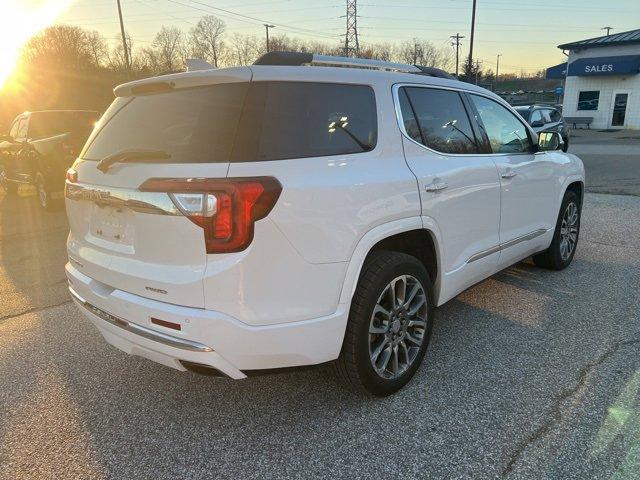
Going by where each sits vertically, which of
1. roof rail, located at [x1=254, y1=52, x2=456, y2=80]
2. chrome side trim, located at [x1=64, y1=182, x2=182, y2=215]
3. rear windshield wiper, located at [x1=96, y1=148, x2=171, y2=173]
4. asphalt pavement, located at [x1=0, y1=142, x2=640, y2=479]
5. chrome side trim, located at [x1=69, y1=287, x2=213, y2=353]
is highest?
→ roof rail, located at [x1=254, y1=52, x2=456, y2=80]

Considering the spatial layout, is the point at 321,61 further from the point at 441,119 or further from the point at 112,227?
the point at 112,227

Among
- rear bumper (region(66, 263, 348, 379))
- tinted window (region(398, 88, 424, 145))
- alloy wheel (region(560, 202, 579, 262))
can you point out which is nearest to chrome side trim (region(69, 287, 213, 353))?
rear bumper (region(66, 263, 348, 379))

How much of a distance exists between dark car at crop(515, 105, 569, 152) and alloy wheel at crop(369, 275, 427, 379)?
47.3ft

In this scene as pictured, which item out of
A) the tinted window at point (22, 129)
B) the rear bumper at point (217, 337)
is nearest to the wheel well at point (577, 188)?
the rear bumper at point (217, 337)

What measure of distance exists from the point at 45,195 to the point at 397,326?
28.1 feet

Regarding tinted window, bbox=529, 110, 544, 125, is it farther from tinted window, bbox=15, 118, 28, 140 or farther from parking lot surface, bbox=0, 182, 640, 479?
tinted window, bbox=15, 118, 28, 140

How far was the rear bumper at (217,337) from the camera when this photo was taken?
2.21 meters

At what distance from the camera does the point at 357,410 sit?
2.78 m

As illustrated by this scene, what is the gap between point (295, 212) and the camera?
223cm

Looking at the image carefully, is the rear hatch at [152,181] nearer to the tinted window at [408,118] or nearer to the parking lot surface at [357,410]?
the parking lot surface at [357,410]

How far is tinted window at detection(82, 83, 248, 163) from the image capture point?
7.53ft

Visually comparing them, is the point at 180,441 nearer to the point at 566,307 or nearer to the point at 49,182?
the point at 566,307

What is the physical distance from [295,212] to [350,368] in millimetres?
946

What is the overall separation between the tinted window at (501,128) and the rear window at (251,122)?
1.40 m
